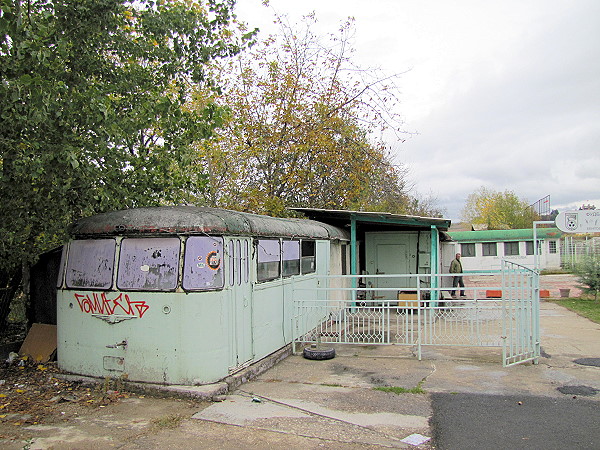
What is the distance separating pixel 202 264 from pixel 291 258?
120 inches

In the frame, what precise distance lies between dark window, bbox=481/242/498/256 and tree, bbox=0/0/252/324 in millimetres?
27402

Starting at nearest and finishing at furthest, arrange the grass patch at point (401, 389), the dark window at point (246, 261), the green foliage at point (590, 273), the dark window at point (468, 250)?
the grass patch at point (401, 389) → the dark window at point (246, 261) → the green foliage at point (590, 273) → the dark window at point (468, 250)


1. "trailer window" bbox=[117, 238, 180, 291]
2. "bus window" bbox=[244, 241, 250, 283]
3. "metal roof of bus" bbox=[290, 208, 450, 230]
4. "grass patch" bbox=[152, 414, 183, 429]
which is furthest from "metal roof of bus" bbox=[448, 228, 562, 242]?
"grass patch" bbox=[152, 414, 183, 429]

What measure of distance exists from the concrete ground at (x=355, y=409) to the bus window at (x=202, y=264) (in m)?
1.42

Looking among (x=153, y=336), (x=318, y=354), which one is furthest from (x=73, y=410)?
(x=318, y=354)

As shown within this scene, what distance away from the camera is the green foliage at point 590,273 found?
16312 mm

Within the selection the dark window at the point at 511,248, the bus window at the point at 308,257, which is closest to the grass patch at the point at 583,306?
the bus window at the point at 308,257

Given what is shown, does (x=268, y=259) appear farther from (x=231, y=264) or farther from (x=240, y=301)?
(x=231, y=264)

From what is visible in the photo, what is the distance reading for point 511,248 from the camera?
31969mm

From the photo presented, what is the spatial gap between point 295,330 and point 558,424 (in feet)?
15.2

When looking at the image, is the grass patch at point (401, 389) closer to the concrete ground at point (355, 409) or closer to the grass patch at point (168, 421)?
the concrete ground at point (355, 409)

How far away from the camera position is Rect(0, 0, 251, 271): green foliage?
5.81m

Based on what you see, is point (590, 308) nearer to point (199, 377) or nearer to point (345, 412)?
point (345, 412)

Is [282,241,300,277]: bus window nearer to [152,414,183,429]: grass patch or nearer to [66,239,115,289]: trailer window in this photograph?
[66,239,115,289]: trailer window
